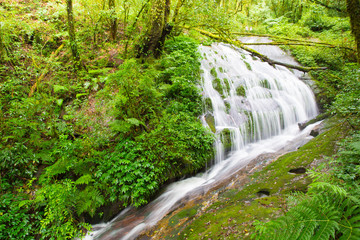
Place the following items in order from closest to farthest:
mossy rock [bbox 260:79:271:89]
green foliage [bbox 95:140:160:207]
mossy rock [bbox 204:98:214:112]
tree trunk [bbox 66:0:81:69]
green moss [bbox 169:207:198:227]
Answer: green moss [bbox 169:207:198:227] → green foliage [bbox 95:140:160:207] → tree trunk [bbox 66:0:81:69] → mossy rock [bbox 204:98:214:112] → mossy rock [bbox 260:79:271:89]

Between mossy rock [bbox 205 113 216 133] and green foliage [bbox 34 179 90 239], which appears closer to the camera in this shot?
green foliage [bbox 34 179 90 239]

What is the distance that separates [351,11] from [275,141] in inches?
200

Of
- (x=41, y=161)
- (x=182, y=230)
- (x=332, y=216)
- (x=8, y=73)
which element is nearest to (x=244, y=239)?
(x=332, y=216)

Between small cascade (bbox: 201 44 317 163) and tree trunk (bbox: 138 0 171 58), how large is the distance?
254cm

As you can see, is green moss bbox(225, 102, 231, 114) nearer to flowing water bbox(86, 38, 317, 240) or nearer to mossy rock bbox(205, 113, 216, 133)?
flowing water bbox(86, 38, 317, 240)

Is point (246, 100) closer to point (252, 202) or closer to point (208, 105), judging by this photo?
point (208, 105)

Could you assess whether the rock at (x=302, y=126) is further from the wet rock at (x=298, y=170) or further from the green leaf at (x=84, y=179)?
the green leaf at (x=84, y=179)

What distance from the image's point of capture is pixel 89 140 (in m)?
5.19

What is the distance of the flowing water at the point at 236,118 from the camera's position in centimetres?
491

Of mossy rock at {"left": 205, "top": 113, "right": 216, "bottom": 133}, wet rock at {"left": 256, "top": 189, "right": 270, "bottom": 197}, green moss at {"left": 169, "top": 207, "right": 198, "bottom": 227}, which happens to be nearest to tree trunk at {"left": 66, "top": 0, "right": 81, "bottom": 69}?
mossy rock at {"left": 205, "top": 113, "right": 216, "bottom": 133}

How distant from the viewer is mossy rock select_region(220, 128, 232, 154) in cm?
687

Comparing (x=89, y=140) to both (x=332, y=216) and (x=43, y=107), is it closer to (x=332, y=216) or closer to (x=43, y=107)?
(x=43, y=107)

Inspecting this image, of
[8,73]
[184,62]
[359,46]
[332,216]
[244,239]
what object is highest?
[8,73]

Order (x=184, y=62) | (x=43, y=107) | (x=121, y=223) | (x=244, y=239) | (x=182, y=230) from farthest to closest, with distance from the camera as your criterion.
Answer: (x=184, y=62)
(x=43, y=107)
(x=121, y=223)
(x=182, y=230)
(x=244, y=239)
